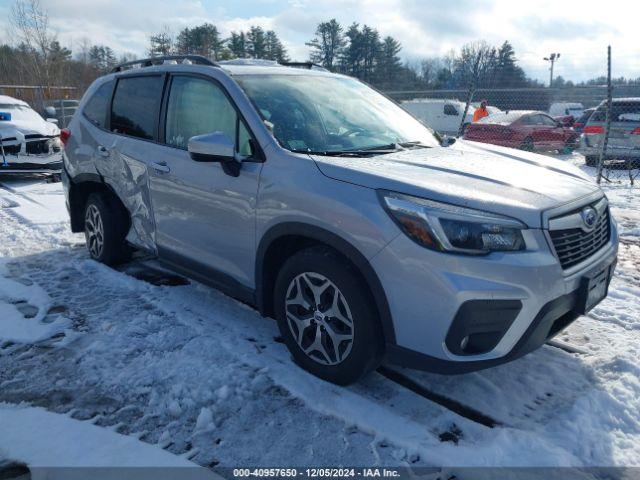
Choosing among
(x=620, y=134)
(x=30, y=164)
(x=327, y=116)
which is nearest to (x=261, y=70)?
(x=327, y=116)

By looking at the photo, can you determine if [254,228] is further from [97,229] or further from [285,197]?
[97,229]

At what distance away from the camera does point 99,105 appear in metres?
4.80

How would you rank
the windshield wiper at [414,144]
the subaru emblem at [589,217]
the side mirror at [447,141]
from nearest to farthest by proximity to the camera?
the subaru emblem at [589,217] → the windshield wiper at [414,144] → the side mirror at [447,141]

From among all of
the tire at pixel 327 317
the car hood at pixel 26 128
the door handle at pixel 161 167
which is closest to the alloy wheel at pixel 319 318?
the tire at pixel 327 317

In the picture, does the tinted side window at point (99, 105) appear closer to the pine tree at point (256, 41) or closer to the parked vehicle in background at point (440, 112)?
the parked vehicle in background at point (440, 112)

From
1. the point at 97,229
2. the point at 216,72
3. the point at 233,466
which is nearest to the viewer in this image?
the point at 233,466

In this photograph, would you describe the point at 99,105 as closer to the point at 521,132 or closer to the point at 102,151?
the point at 102,151

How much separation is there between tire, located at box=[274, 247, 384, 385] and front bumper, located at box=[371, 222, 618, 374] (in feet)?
0.58

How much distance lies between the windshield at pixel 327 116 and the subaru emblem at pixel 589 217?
1.26m

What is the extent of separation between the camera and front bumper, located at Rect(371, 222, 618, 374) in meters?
2.31

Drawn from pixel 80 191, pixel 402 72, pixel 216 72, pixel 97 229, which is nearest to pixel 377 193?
pixel 216 72

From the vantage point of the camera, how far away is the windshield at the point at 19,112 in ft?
34.4

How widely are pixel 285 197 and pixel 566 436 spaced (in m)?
1.90

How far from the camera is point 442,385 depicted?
297cm
